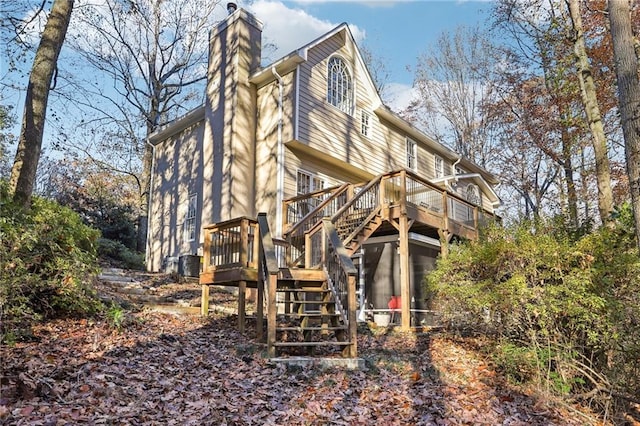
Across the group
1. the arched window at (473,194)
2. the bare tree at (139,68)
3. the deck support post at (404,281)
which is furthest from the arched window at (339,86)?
the bare tree at (139,68)

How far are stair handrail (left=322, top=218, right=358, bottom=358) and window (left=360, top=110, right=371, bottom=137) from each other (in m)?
7.32

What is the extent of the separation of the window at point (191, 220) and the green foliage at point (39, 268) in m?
6.68

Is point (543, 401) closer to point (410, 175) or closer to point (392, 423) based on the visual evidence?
point (392, 423)

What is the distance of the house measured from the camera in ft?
35.2

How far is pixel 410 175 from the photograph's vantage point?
34.7 ft

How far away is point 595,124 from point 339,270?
19.1 feet

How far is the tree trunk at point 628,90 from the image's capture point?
4.53m

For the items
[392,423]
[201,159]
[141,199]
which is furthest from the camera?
[141,199]

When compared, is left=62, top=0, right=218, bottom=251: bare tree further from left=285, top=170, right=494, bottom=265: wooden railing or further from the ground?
the ground

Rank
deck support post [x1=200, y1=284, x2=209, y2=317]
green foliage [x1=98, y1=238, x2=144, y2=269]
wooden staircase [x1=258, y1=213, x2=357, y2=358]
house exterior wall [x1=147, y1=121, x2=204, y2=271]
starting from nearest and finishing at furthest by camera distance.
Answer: wooden staircase [x1=258, y1=213, x2=357, y2=358] → deck support post [x1=200, y1=284, x2=209, y2=317] → house exterior wall [x1=147, y1=121, x2=204, y2=271] → green foliage [x1=98, y1=238, x2=144, y2=269]

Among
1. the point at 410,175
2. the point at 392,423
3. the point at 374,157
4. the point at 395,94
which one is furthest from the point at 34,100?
the point at 395,94

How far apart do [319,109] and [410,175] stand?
3.57m

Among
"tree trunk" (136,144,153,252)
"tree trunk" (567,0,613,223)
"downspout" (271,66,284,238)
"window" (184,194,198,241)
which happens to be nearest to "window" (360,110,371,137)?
"downspout" (271,66,284,238)

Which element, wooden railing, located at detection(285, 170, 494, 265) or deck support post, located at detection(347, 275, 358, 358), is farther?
wooden railing, located at detection(285, 170, 494, 265)
